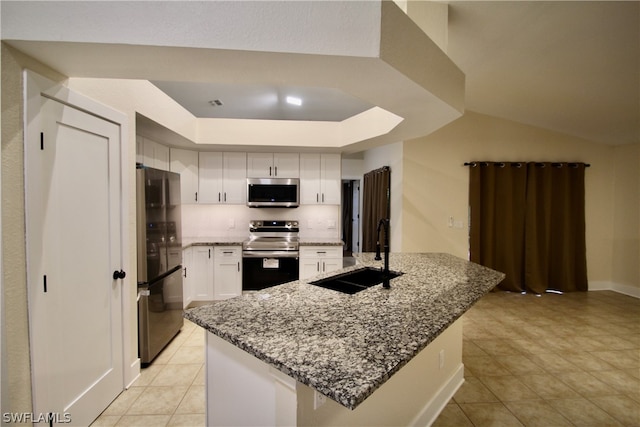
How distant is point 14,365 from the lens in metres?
1.39

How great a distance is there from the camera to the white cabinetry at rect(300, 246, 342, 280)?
3.96m

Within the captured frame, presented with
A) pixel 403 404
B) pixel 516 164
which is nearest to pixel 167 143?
pixel 403 404

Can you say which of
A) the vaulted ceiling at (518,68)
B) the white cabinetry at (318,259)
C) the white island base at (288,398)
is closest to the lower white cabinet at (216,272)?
the white cabinetry at (318,259)

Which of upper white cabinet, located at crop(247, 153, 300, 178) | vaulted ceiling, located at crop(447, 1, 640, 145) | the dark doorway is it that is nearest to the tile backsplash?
upper white cabinet, located at crop(247, 153, 300, 178)

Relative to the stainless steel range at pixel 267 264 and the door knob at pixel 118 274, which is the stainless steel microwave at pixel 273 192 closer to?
the stainless steel range at pixel 267 264

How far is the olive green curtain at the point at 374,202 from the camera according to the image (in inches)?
177

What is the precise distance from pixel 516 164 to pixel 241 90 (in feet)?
13.6

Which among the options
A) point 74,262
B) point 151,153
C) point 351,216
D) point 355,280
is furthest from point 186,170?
point 351,216

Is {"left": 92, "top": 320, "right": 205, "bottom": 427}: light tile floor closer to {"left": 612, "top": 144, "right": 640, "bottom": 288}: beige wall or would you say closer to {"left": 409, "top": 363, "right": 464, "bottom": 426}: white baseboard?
{"left": 409, "top": 363, "right": 464, "bottom": 426}: white baseboard

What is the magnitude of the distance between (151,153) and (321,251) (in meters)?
2.47

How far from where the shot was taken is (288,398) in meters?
0.99

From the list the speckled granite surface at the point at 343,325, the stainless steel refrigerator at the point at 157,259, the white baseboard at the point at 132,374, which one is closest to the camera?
the speckled granite surface at the point at 343,325

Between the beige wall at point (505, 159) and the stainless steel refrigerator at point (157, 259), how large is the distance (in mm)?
3028

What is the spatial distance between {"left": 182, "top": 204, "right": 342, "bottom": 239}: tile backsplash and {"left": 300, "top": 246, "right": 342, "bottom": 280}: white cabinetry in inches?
25.4
